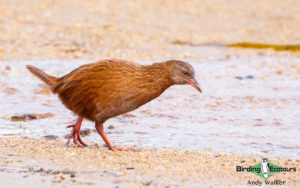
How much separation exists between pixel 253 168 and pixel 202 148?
52.8 inches

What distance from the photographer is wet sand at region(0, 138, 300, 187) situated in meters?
→ 5.53

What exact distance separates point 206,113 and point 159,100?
1.13 metres

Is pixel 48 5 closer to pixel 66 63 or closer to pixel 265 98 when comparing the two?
pixel 66 63

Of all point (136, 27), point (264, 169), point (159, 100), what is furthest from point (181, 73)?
point (136, 27)

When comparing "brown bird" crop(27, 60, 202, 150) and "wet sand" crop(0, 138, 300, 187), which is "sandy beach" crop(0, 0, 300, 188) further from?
"brown bird" crop(27, 60, 202, 150)

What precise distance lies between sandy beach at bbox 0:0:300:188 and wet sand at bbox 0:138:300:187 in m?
0.01

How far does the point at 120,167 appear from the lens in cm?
604

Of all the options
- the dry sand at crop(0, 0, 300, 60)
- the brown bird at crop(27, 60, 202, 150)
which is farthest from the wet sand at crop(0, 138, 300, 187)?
the dry sand at crop(0, 0, 300, 60)

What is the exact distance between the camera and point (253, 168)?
632 cm

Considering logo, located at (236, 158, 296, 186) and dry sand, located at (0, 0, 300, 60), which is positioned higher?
dry sand, located at (0, 0, 300, 60)

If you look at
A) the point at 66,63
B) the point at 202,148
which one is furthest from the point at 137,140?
the point at 66,63

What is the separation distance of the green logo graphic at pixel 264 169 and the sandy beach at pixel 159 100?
0.34 feet

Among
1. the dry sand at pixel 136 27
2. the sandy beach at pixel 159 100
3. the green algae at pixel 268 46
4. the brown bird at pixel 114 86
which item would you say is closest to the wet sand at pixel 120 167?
the sandy beach at pixel 159 100

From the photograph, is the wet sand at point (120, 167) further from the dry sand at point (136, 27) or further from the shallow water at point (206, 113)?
the dry sand at point (136, 27)
